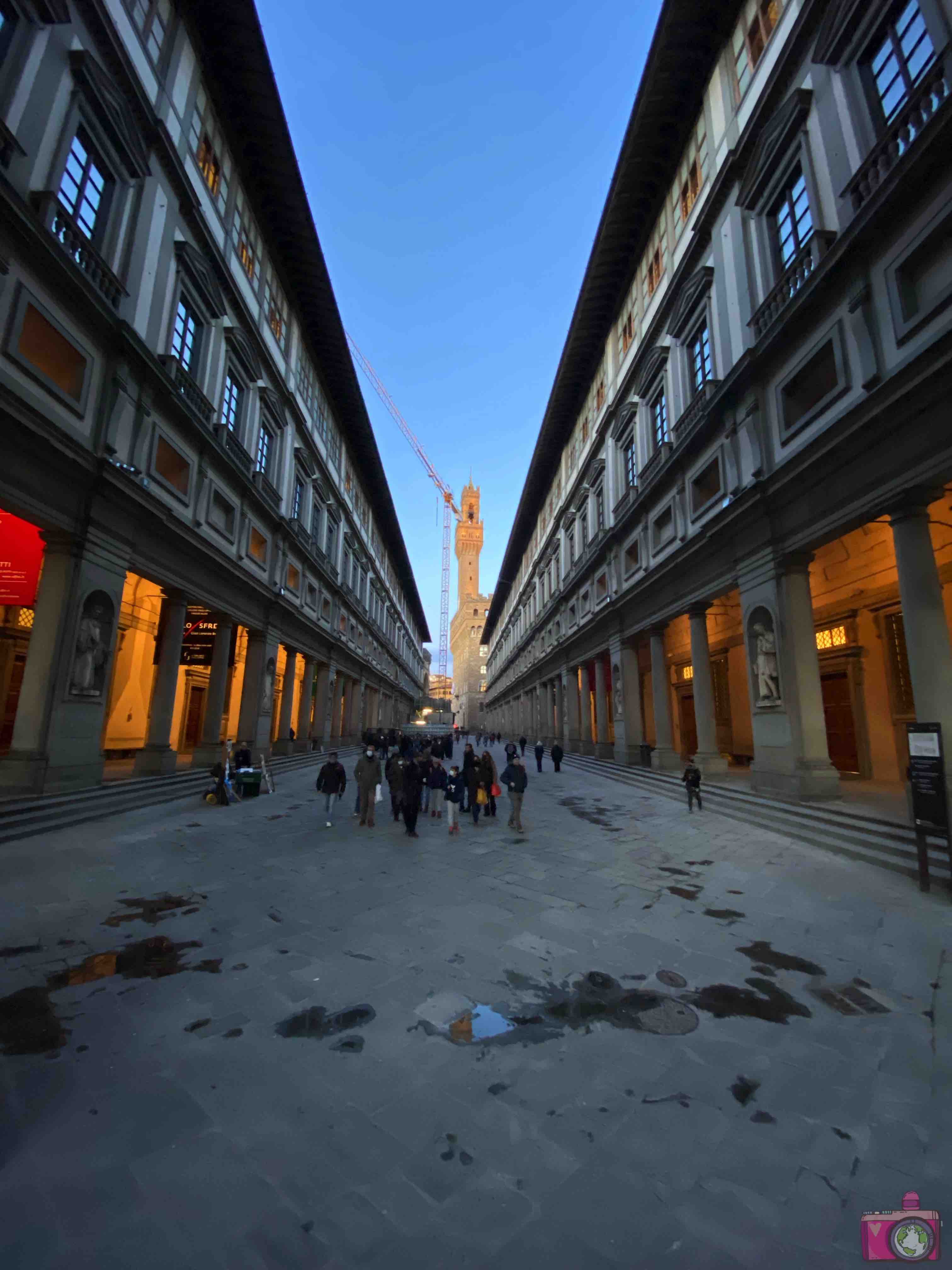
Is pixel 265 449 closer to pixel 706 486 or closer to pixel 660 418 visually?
pixel 660 418

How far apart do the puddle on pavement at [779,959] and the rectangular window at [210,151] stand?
21.4 m

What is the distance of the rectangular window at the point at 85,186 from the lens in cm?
1038

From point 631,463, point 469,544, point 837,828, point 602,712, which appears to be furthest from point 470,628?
point 837,828

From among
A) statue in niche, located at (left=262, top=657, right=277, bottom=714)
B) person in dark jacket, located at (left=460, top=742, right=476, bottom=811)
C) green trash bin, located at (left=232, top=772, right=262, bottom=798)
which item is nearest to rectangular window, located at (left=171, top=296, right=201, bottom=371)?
statue in niche, located at (left=262, top=657, right=277, bottom=714)

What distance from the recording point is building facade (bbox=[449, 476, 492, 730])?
105 metres

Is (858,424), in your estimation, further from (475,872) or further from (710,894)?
(475,872)

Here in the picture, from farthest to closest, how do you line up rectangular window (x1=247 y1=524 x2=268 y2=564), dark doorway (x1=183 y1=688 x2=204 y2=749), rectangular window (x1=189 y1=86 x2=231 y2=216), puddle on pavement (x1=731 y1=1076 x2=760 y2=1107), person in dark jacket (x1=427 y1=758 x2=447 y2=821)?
dark doorway (x1=183 y1=688 x2=204 y2=749) < rectangular window (x1=247 y1=524 x2=268 y2=564) < rectangular window (x1=189 y1=86 x2=231 y2=216) < person in dark jacket (x1=427 y1=758 x2=447 y2=821) < puddle on pavement (x1=731 y1=1076 x2=760 y2=1107)

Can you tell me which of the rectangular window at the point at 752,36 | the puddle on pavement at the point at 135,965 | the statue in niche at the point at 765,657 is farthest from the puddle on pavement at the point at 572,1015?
the rectangular window at the point at 752,36

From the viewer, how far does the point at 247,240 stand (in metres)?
18.5

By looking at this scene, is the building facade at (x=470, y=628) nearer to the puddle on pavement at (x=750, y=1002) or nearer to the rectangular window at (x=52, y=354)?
the rectangular window at (x=52, y=354)

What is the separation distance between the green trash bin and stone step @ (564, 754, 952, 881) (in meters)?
11.3

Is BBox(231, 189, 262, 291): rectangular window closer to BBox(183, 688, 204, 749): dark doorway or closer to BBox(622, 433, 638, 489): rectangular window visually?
BBox(622, 433, 638, 489): rectangular window

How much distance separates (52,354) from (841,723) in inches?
828

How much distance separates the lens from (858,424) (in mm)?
8992
